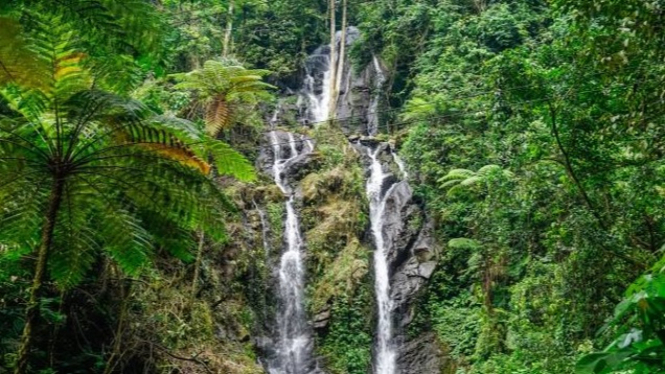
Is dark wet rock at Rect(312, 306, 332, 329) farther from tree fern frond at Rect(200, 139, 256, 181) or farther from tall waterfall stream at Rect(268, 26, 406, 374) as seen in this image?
tree fern frond at Rect(200, 139, 256, 181)

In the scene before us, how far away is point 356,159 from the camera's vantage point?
656 inches

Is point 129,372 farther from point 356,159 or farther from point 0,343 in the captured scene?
point 356,159

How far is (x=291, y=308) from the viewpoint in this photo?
41.3 ft

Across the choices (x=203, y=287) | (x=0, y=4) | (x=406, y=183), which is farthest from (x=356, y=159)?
(x=0, y=4)

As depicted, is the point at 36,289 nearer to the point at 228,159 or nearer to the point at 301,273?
the point at 228,159

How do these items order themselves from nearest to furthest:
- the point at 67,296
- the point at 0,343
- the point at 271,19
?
1. the point at 0,343
2. the point at 67,296
3. the point at 271,19

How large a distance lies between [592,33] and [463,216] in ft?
29.1

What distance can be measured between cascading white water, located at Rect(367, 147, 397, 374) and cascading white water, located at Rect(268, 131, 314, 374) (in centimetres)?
176

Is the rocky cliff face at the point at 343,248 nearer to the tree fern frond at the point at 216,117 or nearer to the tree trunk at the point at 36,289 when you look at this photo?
the tree fern frond at the point at 216,117

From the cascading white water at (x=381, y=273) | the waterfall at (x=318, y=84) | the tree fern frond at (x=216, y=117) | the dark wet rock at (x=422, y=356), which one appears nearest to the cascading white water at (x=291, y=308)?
the cascading white water at (x=381, y=273)

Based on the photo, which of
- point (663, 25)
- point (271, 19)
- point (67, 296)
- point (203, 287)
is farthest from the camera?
point (271, 19)

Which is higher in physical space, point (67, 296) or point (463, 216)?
point (463, 216)

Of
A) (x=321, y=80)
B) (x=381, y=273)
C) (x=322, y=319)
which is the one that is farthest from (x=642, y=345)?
(x=321, y=80)

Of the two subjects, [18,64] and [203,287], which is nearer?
[18,64]
